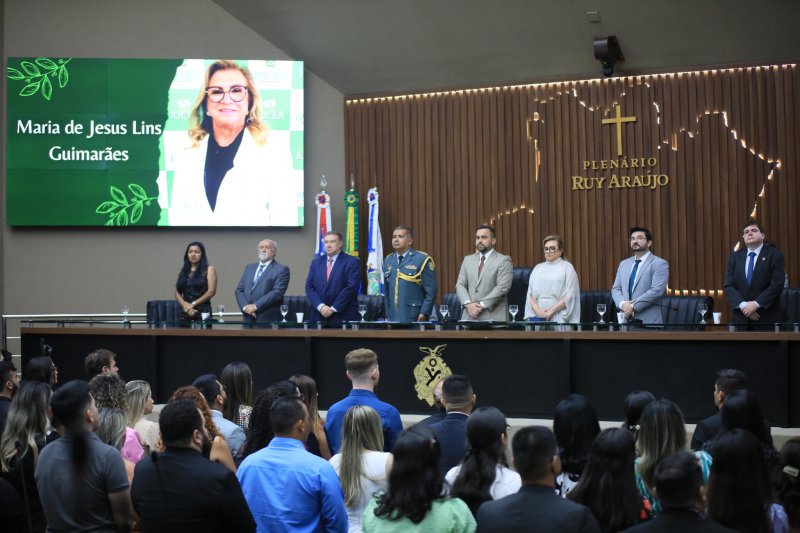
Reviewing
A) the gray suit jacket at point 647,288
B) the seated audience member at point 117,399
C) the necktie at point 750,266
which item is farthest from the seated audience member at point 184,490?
the necktie at point 750,266

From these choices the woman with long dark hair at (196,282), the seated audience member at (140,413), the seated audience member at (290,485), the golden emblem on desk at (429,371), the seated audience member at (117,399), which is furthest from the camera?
the woman with long dark hair at (196,282)

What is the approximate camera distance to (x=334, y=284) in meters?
7.84

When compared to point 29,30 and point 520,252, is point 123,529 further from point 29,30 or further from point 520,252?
point 29,30

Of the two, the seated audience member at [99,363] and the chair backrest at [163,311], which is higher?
the chair backrest at [163,311]

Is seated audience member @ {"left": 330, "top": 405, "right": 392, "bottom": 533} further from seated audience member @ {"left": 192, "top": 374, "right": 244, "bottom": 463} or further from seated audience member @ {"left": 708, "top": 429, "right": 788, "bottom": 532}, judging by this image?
seated audience member @ {"left": 708, "top": 429, "right": 788, "bottom": 532}

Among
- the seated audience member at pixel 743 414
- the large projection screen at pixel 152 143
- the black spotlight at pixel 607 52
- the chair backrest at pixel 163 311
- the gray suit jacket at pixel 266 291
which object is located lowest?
the seated audience member at pixel 743 414

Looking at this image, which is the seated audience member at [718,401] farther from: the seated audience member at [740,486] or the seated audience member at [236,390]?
the seated audience member at [236,390]

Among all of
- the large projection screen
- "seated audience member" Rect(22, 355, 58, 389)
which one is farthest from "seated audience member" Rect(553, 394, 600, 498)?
the large projection screen

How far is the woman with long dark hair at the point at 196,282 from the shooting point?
823 centimetres

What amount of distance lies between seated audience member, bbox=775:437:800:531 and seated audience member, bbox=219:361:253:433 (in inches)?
101

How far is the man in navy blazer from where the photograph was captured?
7.79 meters

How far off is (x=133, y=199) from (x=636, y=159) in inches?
229

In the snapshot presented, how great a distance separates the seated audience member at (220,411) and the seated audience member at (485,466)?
Result: 1.24 m

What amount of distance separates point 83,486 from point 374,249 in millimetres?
7698
